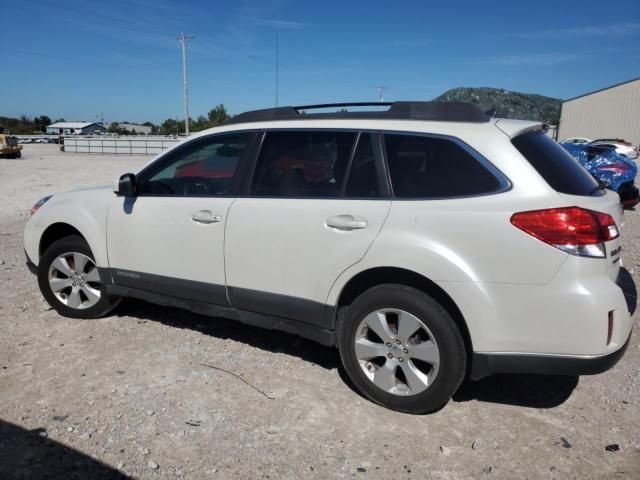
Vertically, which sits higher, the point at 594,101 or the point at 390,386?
the point at 594,101

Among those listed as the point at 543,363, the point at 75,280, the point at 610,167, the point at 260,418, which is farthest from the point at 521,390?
the point at 610,167

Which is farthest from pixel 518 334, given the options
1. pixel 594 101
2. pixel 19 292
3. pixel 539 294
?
pixel 594 101

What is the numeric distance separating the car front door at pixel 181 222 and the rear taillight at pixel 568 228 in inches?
77.5

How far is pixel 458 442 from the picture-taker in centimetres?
290

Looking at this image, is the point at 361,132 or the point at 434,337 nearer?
the point at 434,337

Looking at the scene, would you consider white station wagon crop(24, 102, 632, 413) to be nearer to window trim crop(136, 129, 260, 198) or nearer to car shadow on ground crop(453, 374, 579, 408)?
window trim crop(136, 129, 260, 198)

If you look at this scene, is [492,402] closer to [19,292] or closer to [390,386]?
[390,386]

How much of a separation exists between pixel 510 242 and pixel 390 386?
112cm

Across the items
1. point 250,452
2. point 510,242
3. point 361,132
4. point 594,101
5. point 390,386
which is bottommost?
point 250,452

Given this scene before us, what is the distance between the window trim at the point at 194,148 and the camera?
3.70 m

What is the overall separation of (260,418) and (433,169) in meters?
1.79

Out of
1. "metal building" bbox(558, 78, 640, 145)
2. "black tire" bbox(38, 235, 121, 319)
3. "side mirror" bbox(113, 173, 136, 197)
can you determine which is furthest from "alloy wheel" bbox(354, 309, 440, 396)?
"metal building" bbox(558, 78, 640, 145)

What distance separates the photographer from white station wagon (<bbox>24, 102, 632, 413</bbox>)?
2.69m

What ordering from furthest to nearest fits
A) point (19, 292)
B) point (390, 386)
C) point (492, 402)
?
point (19, 292) → point (492, 402) → point (390, 386)
